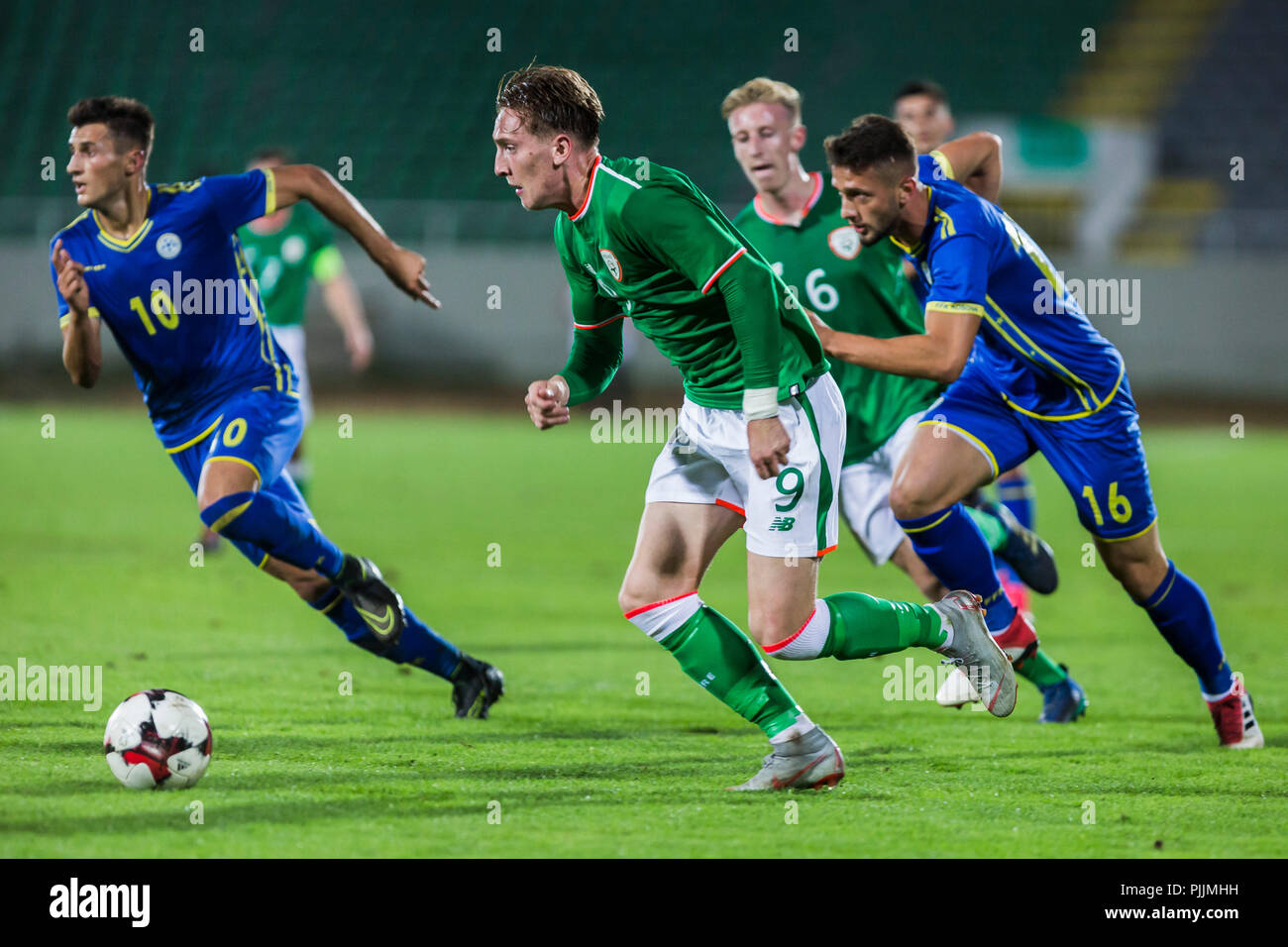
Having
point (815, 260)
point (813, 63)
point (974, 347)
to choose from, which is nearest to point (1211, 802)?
point (974, 347)

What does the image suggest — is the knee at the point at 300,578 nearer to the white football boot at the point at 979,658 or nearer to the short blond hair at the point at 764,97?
the white football boot at the point at 979,658

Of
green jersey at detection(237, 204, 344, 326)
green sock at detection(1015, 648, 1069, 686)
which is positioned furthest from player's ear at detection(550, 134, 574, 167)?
green jersey at detection(237, 204, 344, 326)

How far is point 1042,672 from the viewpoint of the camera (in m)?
5.97

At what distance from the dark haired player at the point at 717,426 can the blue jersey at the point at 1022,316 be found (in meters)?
0.77

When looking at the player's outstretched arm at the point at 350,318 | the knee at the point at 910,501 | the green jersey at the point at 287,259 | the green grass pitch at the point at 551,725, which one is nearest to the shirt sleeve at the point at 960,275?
the knee at the point at 910,501

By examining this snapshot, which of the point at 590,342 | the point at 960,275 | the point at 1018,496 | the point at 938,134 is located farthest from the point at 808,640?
the point at 938,134

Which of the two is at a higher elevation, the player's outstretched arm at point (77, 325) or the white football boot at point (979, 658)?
the player's outstretched arm at point (77, 325)

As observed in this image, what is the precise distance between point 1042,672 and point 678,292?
7.76ft

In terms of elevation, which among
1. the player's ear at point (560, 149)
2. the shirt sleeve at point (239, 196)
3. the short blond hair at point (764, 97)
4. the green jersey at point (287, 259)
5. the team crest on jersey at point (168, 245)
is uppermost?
the green jersey at point (287, 259)

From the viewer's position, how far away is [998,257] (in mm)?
5324

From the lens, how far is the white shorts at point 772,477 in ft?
15.1

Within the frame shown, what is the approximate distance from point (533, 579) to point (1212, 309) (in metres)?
17.1
